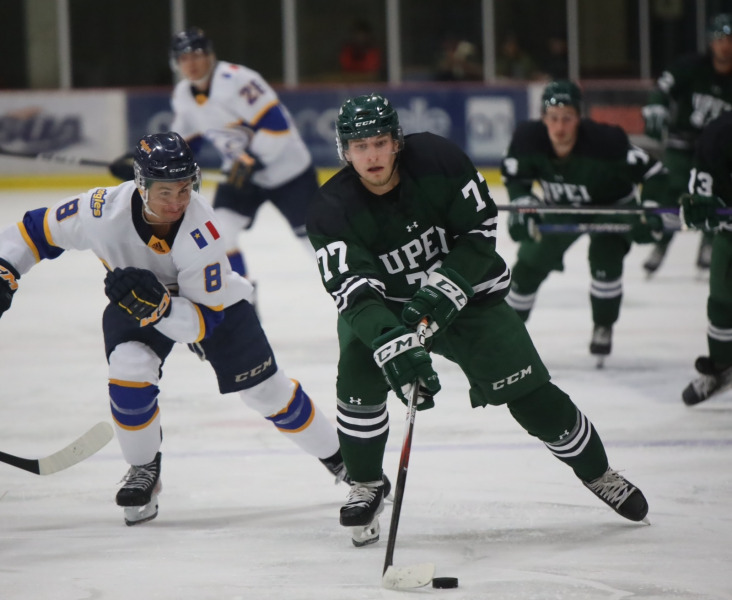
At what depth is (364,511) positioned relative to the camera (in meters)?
2.65

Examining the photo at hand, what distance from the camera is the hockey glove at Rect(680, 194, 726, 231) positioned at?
373 centimetres

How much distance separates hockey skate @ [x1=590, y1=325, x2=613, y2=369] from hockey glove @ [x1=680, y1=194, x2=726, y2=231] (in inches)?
35.5

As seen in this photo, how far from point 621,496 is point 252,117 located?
3114 mm

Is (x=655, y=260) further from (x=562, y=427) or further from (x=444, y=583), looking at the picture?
(x=444, y=583)

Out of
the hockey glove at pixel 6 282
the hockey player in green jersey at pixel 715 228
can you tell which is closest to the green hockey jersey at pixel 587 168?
the hockey player in green jersey at pixel 715 228

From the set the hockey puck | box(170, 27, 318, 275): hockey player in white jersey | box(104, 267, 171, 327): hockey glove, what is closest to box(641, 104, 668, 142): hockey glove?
box(170, 27, 318, 275): hockey player in white jersey

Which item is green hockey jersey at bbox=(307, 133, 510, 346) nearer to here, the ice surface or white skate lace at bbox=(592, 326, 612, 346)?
the ice surface

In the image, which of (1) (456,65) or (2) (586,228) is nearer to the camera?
(2) (586,228)

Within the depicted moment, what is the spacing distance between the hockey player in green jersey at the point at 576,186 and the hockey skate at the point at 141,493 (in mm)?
1993

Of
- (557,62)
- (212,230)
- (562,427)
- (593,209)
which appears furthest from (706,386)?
(557,62)

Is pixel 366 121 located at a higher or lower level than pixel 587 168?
higher

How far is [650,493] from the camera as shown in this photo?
9.98ft

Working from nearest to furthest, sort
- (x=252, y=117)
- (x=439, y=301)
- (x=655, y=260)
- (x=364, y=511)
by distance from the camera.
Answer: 1. (x=439, y=301)
2. (x=364, y=511)
3. (x=252, y=117)
4. (x=655, y=260)

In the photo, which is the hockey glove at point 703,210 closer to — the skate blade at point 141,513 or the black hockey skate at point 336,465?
the black hockey skate at point 336,465
